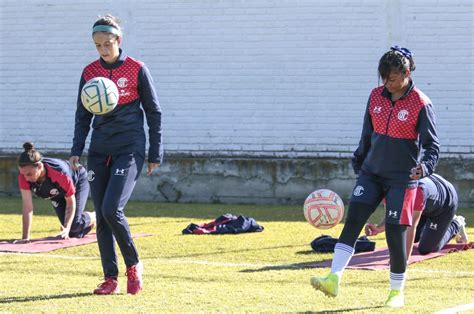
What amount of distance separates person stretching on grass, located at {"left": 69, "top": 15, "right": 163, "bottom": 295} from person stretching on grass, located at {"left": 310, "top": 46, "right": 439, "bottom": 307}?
168 centimetres

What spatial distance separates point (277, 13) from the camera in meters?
17.6

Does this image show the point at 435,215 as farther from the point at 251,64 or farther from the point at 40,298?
the point at 251,64

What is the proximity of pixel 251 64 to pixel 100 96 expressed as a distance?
33.3ft

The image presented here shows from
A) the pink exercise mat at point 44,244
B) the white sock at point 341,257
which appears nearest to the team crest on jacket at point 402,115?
the white sock at point 341,257

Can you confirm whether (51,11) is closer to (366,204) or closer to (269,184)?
(269,184)

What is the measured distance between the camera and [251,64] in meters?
17.8

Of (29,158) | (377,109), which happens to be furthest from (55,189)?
(377,109)

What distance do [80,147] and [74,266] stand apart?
6.54 ft

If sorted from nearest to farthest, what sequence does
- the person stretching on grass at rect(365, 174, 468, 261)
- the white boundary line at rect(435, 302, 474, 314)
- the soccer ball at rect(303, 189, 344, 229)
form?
the white boundary line at rect(435, 302, 474, 314), the person stretching on grass at rect(365, 174, 468, 261), the soccer ball at rect(303, 189, 344, 229)

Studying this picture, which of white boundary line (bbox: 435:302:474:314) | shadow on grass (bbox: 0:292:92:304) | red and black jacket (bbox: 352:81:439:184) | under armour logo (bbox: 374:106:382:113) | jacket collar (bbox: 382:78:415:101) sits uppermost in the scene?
jacket collar (bbox: 382:78:415:101)

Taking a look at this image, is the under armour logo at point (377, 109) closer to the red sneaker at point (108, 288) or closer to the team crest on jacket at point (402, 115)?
the team crest on jacket at point (402, 115)

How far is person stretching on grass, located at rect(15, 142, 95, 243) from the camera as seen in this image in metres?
11.5

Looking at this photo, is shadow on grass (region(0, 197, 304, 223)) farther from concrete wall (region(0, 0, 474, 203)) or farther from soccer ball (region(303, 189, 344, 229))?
soccer ball (region(303, 189, 344, 229))

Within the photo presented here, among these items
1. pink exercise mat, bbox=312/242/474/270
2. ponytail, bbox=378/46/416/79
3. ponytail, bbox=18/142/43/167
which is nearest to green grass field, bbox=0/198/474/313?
pink exercise mat, bbox=312/242/474/270
